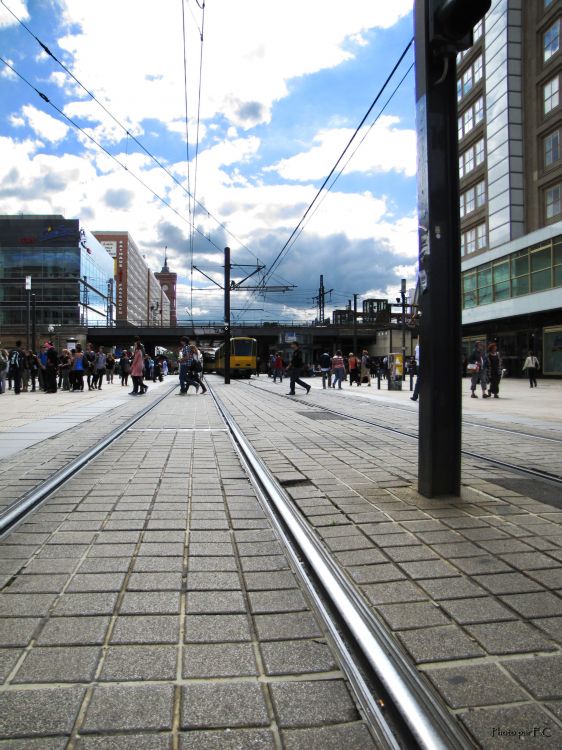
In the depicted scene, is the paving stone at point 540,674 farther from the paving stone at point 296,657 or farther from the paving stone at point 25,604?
the paving stone at point 25,604

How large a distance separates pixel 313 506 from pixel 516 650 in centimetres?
230

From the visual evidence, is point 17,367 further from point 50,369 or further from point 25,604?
point 25,604

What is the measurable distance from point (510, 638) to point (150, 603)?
1.54 metres

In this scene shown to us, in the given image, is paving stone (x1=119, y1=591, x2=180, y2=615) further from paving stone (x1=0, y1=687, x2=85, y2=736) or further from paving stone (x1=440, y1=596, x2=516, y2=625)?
paving stone (x1=440, y1=596, x2=516, y2=625)

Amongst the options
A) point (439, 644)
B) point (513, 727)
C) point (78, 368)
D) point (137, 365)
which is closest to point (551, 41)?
point (137, 365)

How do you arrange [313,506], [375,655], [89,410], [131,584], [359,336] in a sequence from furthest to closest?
[359,336] → [89,410] → [313,506] → [131,584] → [375,655]

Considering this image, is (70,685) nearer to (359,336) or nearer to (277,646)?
(277,646)

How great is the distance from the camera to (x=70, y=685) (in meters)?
2.03

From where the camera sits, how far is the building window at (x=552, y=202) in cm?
3309

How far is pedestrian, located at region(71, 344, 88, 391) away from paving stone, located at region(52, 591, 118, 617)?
19.4 metres

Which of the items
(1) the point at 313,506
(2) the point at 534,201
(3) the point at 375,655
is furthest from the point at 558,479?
(2) the point at 534,201

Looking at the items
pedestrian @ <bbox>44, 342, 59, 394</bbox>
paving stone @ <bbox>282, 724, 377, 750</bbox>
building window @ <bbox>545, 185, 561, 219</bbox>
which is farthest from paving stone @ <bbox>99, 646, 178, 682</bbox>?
building window @ <bbox>545, 185, 561, 219</bbox>

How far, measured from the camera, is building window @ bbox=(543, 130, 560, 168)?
32.9 m

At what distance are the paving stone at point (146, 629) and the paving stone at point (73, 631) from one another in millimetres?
62
